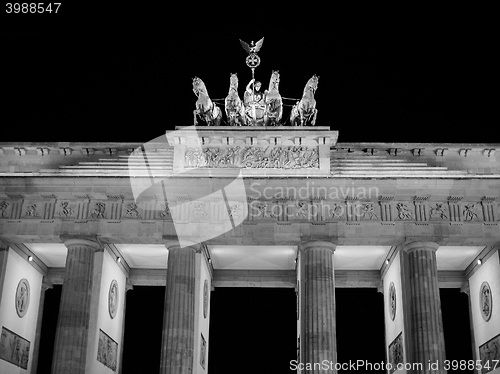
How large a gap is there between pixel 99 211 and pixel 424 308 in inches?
555

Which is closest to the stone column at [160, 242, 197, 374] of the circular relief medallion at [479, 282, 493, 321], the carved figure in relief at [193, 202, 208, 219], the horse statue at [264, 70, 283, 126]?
the carved figure in relief at [193, 202, 208, 219]

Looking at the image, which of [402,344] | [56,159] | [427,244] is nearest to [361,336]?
[402,344]

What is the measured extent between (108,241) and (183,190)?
3.93 m

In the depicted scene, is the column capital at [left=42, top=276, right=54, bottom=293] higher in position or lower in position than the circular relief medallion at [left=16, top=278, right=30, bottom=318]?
higher

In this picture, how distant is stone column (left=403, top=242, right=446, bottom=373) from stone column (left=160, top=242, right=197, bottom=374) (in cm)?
898

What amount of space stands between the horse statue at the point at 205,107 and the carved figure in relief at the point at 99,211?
5732 millimetres

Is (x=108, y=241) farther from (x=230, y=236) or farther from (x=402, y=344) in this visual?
(x=402, y=344)

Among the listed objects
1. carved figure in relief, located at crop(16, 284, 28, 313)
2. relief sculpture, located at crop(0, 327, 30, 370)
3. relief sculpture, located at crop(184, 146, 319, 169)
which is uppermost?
relief sculpture, located at crop(184, 146, 319, 169)

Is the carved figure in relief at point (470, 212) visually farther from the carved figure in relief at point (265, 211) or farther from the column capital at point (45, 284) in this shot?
the column capital at point (45, 284)

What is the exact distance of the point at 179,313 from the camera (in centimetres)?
2594

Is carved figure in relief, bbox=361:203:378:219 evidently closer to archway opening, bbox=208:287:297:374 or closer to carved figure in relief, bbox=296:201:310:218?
carved figure in relief, bbox=296:201:310:218

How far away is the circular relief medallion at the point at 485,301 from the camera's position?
94.4 feet

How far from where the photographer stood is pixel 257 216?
2722 centimetres

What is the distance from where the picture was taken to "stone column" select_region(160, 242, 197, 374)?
25.2 m
